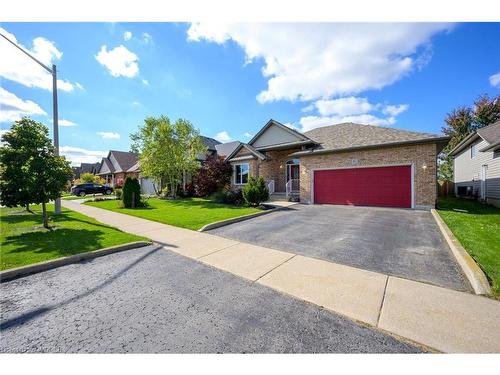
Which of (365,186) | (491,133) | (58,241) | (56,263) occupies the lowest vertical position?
(56,263)

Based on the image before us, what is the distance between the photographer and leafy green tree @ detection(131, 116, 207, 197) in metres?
19.2

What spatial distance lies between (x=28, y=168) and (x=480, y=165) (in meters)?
26.1

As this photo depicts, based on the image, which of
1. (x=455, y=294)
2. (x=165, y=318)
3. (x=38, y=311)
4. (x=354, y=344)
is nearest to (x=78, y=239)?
(x=38, y=311)

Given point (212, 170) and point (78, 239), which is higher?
point (212, 170)

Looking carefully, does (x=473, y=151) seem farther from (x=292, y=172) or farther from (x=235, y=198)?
(x=235, y=198)

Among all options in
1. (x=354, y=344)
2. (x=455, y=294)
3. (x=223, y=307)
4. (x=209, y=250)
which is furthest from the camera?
(x=209, y=250)

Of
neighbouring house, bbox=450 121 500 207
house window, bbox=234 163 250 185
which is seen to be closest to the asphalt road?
neighbouring house, bbox=450 121 500 207

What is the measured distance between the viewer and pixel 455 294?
11.1ft

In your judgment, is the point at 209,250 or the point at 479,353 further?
the point at 209,250

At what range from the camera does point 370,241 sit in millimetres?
6230

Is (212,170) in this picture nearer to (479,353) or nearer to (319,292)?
(319,292)

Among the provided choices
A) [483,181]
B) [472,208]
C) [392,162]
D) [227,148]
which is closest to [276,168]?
[392,162]

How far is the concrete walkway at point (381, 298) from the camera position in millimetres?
2539
